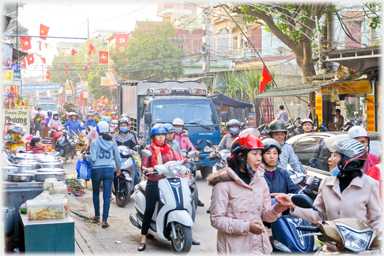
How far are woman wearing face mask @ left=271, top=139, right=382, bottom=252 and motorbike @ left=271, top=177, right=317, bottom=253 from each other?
0.59 meters

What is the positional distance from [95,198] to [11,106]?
21.5 feet

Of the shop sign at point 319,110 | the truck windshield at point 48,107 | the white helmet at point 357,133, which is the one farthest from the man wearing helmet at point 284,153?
the truck windshield at point 48,107

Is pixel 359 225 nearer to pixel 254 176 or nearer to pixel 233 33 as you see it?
pixel 254 176

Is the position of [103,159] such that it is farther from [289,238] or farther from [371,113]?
[371,113]

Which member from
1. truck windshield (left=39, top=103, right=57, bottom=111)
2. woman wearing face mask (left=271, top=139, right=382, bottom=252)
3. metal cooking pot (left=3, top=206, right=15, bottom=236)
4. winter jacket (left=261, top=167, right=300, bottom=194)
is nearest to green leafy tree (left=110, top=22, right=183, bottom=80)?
truck windshield (left=39, top=103, right=57, bottom=111)

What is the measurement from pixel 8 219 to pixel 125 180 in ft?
12.5

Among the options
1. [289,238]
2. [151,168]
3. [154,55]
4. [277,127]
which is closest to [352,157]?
[289,238]

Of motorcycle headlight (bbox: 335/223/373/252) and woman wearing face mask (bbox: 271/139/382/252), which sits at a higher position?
woman wearing face mask (bbox: 271/139/382/252)

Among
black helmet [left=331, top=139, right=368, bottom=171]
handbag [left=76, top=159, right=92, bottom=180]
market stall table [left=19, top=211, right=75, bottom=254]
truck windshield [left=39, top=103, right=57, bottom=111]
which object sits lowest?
market stall table [left=19, top=211, right=75, bottom=254]

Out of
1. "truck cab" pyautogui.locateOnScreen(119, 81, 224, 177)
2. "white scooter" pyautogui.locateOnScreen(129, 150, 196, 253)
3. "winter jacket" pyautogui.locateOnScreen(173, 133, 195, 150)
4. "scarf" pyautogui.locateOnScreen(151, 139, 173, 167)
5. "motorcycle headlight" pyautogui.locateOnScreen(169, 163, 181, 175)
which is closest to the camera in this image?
"white scooter" pyautogui.locateOnScreen(129, 150, 196, 253)

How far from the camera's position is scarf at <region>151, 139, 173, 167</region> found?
6484mm

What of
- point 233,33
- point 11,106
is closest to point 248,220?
point 11,106

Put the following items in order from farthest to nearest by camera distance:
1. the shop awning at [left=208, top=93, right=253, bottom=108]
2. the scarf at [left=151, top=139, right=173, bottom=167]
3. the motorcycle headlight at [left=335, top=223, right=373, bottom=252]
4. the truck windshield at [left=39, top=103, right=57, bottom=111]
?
1. the truck windshield at [left=39, top=103, right=57, bottom=111]
2. the shop awning at [left=208, top=93, right=253, bottom=108]
3. the scarf at [left=151, top=139, right=173, bottom=167]
4. the motorcycle headlight at [left=335, top=223, right=373, bottom=252]

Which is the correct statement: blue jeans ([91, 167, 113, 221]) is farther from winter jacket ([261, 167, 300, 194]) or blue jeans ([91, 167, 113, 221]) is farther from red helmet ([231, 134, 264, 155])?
red helmet ([231, 134, 264, 155])
